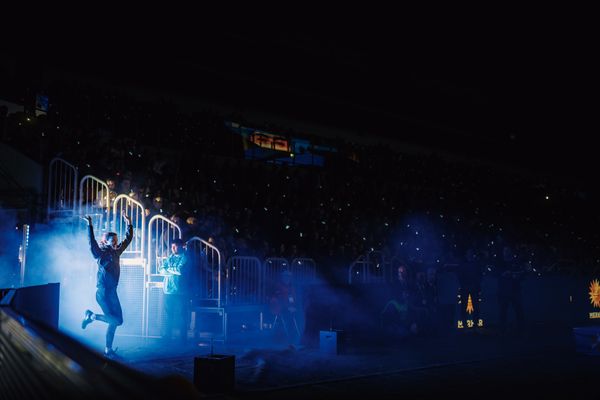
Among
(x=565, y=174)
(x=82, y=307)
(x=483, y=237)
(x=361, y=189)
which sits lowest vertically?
(x=82, y=307)

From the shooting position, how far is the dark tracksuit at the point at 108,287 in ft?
28.7

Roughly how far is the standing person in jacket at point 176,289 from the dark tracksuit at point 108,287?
5.63 ft

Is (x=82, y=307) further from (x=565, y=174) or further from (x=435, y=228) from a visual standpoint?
(x=565, y=174)

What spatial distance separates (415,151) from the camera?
26.5 m

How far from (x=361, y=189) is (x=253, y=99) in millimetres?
4975

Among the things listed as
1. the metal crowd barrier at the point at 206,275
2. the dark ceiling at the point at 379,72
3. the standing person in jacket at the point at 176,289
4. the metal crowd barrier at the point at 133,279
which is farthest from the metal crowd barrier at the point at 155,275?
the dark ceiling at the point at 379,72

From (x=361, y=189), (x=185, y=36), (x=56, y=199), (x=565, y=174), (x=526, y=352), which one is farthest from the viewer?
(x=565, y=174)

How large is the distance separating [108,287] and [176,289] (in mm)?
1934

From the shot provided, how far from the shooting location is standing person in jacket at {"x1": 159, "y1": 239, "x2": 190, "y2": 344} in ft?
34.7

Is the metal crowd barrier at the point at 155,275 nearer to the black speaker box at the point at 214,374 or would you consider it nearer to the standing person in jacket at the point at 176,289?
the standing person in jacket at the point at 176,289

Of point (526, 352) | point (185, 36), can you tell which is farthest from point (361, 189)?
point (526, 352)

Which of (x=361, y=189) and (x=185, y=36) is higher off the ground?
(x=185, y=36)

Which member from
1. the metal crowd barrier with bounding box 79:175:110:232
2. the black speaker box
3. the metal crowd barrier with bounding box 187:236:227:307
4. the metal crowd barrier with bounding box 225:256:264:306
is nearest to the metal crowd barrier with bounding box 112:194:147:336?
the metal crowd barrier with bounding box 79:175:110:232

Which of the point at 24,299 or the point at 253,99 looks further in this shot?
the point at 253,99
